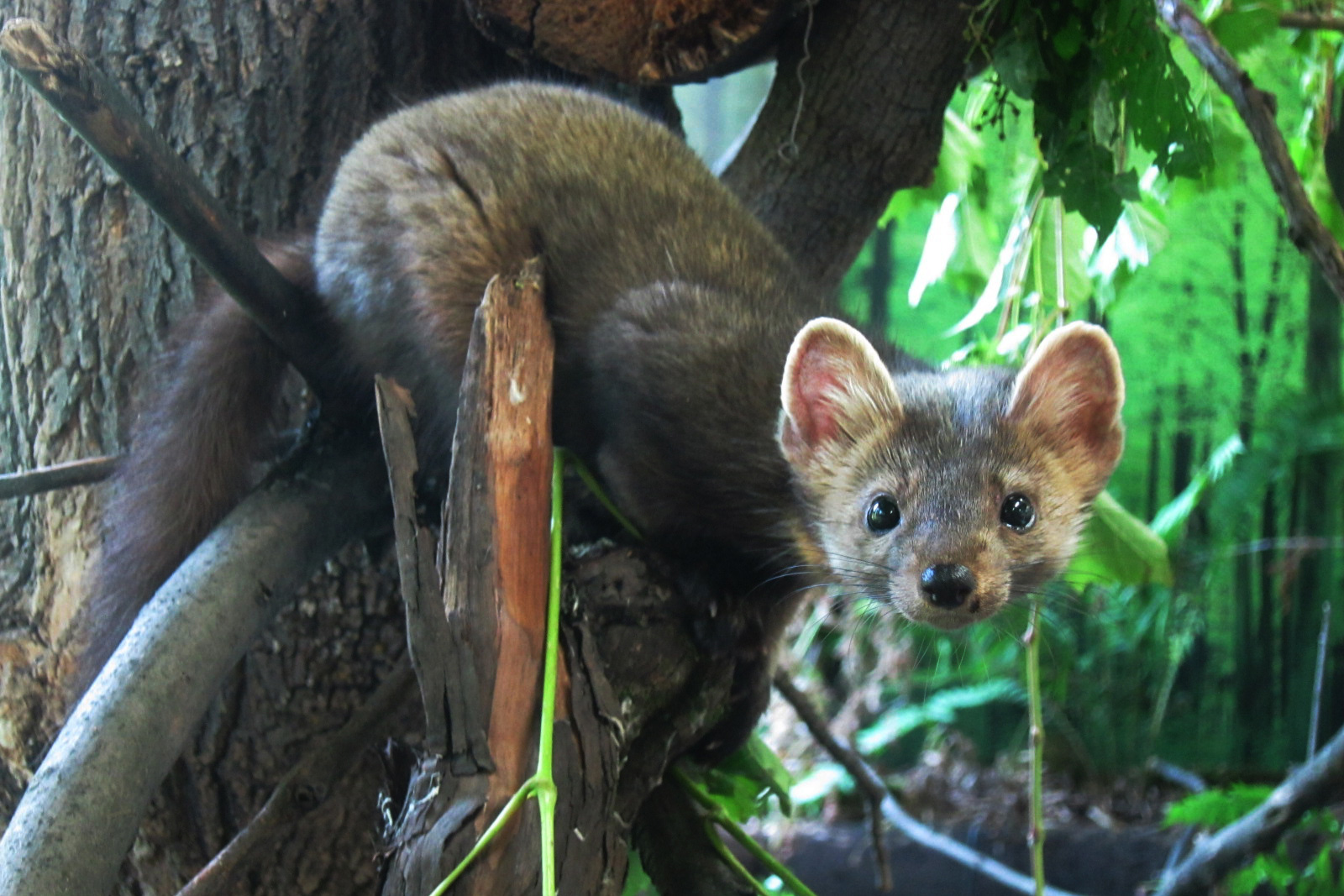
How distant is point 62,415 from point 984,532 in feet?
6.18

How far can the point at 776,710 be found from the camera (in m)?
6.12

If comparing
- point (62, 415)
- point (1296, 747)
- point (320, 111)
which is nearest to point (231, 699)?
point (62, 415)

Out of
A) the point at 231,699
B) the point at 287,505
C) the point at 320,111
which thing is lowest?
the point at 231,699

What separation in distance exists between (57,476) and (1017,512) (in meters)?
1.79

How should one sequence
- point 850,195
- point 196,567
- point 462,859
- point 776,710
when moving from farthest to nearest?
1. point 776,710
2. point 850,195
3. point 196,567
4. point 462,859

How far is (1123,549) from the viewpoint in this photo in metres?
2.80

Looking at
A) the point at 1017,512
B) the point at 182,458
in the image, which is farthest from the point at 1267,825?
the point at 182,458

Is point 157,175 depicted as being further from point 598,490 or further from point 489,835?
point 489,835

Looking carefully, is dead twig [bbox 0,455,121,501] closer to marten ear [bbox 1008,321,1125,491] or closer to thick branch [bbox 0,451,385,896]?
thick branch [bbox 0,451,385,896]

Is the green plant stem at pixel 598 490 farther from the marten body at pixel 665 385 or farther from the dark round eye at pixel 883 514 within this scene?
the dark round eye at pixel 883 514

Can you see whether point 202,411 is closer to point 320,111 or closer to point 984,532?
point 320,111

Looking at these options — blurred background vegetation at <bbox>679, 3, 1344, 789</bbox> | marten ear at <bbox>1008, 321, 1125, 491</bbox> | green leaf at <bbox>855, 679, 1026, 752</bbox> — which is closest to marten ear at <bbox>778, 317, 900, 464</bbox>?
marten ear at <bbox>1008, 321, 1125, 491</bbox>

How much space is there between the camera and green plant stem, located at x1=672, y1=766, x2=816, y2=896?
207 cm

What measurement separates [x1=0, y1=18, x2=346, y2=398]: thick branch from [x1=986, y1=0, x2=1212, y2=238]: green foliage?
5.07 feet
